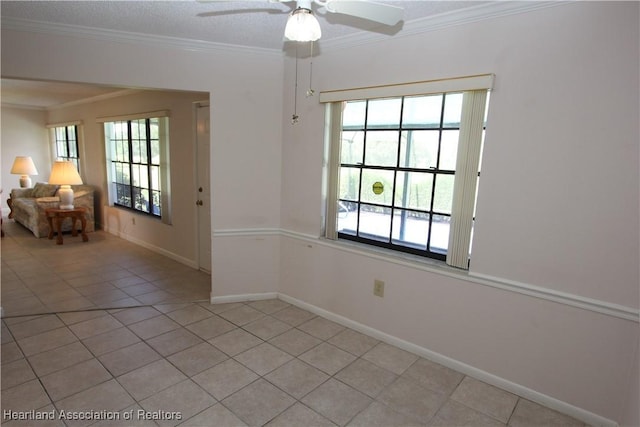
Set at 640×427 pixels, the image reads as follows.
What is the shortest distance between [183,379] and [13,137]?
850 cm

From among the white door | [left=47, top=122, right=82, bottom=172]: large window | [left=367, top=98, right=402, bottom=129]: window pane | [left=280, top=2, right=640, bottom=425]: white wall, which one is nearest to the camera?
[left=280, top=2, right=640, bottom=425]: white wall

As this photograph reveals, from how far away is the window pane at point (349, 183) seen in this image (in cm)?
309

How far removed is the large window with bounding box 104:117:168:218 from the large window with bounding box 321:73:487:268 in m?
2.86

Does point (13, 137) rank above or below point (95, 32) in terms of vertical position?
below

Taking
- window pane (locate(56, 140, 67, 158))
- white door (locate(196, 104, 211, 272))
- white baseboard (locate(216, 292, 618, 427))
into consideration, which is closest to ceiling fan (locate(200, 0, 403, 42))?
white baseboard (locate(216, 292, 618, 427))

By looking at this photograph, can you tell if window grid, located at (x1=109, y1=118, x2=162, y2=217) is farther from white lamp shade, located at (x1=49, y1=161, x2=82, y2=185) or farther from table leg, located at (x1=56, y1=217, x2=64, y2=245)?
table leg, located at (x1=56, y1=217, x2=64, y2=245)

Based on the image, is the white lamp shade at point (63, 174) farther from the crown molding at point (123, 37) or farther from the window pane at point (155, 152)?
the crown molding at point (123, 37)

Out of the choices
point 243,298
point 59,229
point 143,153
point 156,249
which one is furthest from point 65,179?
point 243,298

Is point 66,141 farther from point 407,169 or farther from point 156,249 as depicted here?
point 407,169

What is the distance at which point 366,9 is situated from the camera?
1.66m

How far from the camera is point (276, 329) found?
3080mm

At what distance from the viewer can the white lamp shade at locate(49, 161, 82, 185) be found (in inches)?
210

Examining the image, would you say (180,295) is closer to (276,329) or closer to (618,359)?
(276,329)

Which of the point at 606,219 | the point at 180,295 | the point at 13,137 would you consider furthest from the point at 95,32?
the point at 13,137
